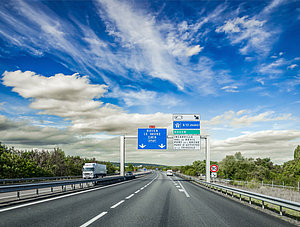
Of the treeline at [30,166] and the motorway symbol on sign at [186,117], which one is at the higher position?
the motorway symbol on sign at [186,117]

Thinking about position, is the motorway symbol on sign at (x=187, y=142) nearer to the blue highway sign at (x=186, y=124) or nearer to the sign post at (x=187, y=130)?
the sign post at (x=187, y=130)

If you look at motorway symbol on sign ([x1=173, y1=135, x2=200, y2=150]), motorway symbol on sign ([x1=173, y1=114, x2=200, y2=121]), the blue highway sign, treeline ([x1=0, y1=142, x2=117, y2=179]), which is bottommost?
treeline ([x1=0, y1=142, x2=117, y2=179])

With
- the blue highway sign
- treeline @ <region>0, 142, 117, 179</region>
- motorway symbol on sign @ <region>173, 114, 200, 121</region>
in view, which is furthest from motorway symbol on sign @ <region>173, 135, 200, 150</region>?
treeline @ <region>0, 142, 117, 179</region>

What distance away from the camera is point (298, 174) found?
170 ft

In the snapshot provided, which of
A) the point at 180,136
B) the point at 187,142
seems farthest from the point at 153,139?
the point at 187,142

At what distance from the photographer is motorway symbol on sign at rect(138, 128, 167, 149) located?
33.1m

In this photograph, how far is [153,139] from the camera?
109ft

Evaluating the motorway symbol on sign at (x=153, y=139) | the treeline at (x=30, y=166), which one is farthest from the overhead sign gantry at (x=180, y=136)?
the treeline at (x=30, y=166)

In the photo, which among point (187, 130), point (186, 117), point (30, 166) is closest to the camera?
point (186, 117)

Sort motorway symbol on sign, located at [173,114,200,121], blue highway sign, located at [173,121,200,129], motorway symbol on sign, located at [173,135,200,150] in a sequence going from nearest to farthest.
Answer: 1. motorway symbol on sign, located at [173,114,200,121]
2. blue highway sign, located at [173,121,200,129]
3. motorway symbol on sign, located at [173,135,200,150]

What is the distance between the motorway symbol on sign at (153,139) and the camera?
33.1 meters

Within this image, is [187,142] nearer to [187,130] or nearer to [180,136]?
[180,136]

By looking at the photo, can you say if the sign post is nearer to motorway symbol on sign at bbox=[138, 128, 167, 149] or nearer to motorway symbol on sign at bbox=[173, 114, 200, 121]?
motorway symbol on sign at bbox=[173, 114, 200, 121]

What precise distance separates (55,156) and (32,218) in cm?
5266
